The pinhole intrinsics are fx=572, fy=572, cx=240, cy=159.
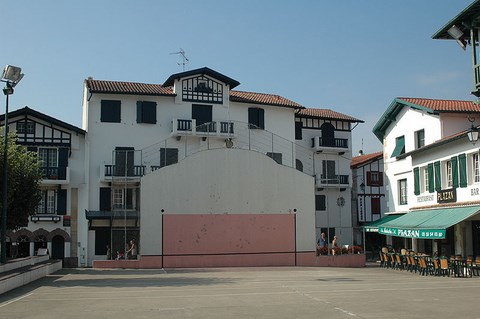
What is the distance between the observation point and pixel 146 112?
138 ft

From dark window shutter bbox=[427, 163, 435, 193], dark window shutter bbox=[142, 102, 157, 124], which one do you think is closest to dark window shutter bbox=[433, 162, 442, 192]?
dark window shutter bbox=[427, 163, 435, 193]

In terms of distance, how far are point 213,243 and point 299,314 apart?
19352 millimetres

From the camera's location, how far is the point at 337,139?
48.8 meters

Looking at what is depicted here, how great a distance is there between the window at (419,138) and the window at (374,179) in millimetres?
16866

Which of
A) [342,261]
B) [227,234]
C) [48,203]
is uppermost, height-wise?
[48,203]

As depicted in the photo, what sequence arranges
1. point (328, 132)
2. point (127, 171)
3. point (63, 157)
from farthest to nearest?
point (328, 132) < point (63, 157) < point (127, 171)

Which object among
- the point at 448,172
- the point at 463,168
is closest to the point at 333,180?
the point at 448,172

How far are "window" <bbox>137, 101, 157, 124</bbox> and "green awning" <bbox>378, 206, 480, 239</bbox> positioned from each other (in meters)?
18.7

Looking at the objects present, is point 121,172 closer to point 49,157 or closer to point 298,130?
point 49,157

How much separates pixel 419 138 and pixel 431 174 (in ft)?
11.6

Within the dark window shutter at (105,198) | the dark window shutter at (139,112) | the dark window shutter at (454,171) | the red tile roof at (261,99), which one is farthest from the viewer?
the red tile roof at (261,99)

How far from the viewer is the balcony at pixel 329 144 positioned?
47.9 metres

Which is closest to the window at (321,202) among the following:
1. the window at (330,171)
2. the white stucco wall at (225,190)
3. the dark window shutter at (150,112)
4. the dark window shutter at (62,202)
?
the window at (330,171)

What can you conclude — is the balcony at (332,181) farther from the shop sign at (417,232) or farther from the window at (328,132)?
the shop sign at (417,232)
